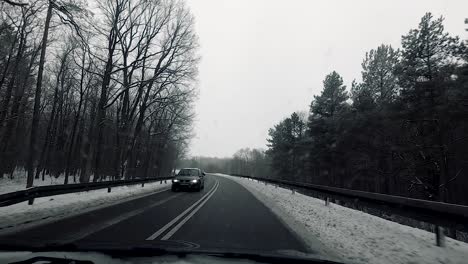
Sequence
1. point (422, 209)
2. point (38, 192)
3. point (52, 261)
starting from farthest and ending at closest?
point (38, 192) < point (422, 209) < point (52, 261)

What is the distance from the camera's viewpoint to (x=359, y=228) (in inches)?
325

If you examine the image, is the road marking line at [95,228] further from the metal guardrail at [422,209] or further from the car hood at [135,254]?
the metal guardrail at [422,209]

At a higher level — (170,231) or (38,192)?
(38,192)

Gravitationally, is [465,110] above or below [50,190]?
above

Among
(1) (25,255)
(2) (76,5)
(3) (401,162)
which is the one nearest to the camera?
(1) (25,255)

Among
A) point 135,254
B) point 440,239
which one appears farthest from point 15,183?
point 440,239

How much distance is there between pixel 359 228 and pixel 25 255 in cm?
747

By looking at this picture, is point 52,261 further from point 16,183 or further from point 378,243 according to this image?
point 16,183

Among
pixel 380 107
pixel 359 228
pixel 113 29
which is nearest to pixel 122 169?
pixel 113 29

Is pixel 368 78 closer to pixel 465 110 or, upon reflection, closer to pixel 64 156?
pixel 465 110

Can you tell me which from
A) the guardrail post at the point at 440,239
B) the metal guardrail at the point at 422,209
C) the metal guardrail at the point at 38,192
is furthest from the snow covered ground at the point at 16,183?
the guardrail post at the point at 440,239

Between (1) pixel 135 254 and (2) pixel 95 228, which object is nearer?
(1) pixel 135 254

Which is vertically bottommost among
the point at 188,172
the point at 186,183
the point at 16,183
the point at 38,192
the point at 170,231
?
the point at 16,183

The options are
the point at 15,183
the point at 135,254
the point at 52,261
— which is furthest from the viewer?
the point at 15,183
